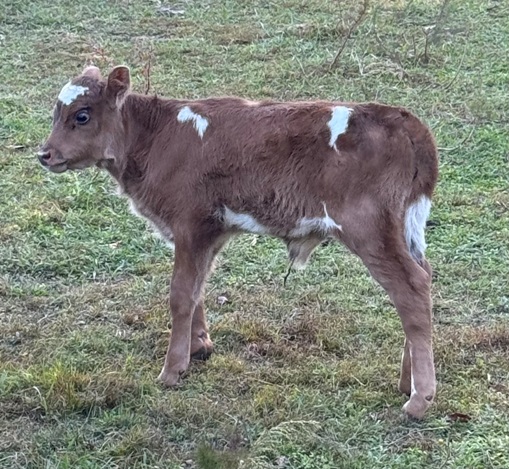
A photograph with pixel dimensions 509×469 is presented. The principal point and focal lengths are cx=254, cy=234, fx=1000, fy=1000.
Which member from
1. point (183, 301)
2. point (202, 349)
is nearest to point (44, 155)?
point (183, 301)

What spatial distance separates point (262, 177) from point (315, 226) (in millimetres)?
330

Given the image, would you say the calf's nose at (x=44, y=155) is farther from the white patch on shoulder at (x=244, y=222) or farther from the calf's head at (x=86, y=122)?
the white patch on shoulder at (x=244, y=222)

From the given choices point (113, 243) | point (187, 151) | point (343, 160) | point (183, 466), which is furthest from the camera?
point (113, 243)

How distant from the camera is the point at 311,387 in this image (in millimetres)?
4586

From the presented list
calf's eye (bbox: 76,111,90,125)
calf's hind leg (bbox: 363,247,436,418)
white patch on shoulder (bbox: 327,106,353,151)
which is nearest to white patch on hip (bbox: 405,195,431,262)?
calf's hind leg (bbox: 363,247,436,418)

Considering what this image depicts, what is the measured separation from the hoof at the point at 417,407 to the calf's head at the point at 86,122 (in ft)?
6.13

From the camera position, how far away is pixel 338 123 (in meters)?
4.41

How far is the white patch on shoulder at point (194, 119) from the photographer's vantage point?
15.6 ft

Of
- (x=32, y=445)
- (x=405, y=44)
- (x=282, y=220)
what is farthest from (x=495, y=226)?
(x=405, y=44)

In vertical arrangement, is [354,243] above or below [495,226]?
above

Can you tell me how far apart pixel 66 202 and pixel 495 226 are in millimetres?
2849

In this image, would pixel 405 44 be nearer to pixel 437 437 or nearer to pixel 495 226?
pixel 495 226

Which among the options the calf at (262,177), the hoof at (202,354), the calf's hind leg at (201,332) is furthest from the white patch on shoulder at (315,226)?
the hoof at (202,354)

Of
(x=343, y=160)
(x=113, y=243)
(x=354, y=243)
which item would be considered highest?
(x=343, y=160)
